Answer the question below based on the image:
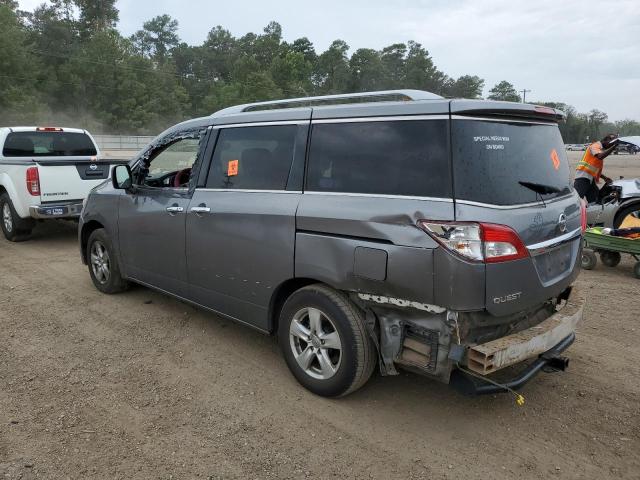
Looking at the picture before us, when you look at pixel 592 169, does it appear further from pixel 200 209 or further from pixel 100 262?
pixel 100 262

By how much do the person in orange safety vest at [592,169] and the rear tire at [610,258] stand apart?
1682mm

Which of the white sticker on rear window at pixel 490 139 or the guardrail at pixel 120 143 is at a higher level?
the guardrail at pixel 120 143

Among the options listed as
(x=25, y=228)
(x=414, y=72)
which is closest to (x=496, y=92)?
(x=414, y=72)

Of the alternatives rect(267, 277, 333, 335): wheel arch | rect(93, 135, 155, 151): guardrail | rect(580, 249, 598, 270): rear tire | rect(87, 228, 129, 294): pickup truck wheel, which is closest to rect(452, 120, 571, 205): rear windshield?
rect(267, 277, 333, 335): wheel arch

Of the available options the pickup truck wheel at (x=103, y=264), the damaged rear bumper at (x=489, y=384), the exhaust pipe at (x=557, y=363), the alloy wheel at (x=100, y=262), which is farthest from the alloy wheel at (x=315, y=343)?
the alloy wheel at (x=100, y=262)

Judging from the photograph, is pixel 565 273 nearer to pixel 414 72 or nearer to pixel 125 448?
pixel 125 448

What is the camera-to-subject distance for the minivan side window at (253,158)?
12.1ft

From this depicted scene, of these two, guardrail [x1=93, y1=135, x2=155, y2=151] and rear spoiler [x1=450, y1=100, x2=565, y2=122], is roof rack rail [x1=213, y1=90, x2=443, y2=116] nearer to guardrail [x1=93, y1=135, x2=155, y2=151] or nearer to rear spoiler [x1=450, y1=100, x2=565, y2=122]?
rear spoiler [x1=450, y1=100, x2=565, y2=122]

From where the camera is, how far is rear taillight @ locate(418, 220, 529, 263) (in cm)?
275

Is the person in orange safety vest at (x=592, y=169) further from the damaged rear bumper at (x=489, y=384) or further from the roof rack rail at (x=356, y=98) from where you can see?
the roof rack rail at (x=356, y=98)

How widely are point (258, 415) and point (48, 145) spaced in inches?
305

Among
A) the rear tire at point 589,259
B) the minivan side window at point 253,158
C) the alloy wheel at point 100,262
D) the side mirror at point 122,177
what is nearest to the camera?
the minivan side window at point 253,158

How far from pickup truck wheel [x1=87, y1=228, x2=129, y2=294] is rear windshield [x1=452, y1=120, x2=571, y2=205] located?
3.98 metres

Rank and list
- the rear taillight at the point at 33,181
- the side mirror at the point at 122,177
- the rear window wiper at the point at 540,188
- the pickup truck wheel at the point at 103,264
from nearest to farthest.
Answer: the rear window wiper at the point at 540,188 < the side mirror at the point at 122,177 < the pickup truck wheel at the point at 103,264 < the rear taillight at the point at 33,181
